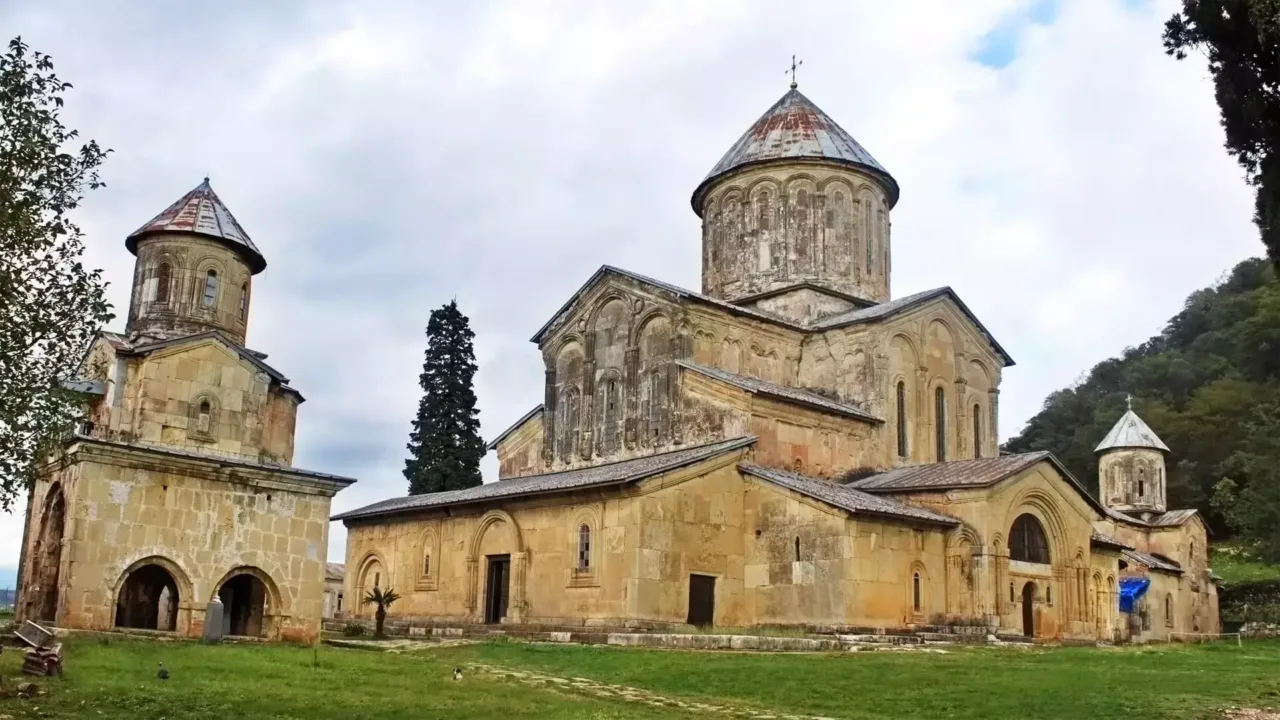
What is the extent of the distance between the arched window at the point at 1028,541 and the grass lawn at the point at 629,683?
16.9 feet

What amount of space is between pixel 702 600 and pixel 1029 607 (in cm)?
710

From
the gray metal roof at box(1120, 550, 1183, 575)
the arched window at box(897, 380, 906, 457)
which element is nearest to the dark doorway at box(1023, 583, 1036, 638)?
the arched window at box(897, 380, 906, 457)

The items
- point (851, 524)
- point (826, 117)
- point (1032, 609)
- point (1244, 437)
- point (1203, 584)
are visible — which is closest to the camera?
point (851, 524)

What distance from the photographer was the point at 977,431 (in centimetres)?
2839

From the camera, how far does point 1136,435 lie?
3897 centimetres

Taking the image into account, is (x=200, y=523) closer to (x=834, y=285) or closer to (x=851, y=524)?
(x=851, y=524)

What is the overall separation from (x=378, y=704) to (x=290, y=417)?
30.0 ft

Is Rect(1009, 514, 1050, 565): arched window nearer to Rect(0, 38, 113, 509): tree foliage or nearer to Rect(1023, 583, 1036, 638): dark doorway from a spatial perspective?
Rect(1023, 583, 1036, 638): dark doorway

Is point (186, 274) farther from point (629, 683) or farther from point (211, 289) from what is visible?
point (629, 683)

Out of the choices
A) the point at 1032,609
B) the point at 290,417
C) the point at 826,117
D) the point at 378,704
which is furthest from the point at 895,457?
the point at 378,704

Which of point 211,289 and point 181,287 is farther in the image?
point 211,289

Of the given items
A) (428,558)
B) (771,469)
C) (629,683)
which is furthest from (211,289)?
(771,469)

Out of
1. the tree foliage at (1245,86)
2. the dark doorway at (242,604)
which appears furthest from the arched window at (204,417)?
the tree foliage at (1245,86)

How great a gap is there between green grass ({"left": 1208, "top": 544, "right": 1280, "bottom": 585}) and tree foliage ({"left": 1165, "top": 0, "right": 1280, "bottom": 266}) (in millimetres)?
38722
